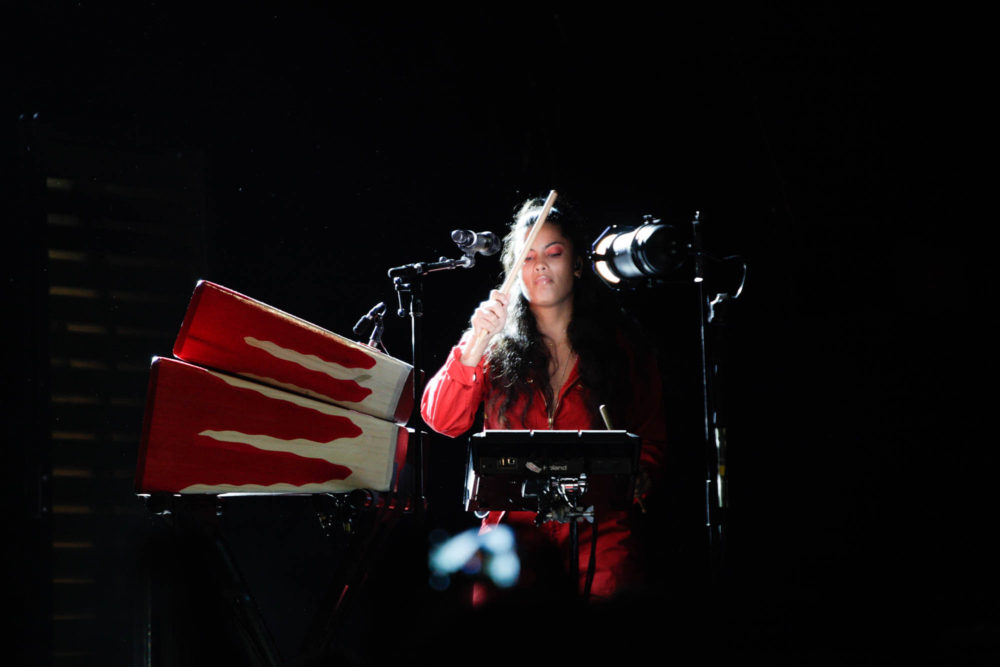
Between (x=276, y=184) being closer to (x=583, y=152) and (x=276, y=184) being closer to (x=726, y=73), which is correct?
(x=583, y=152)

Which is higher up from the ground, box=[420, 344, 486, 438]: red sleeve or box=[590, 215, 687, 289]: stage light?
box=[590, 215, 687, 289]: stage light

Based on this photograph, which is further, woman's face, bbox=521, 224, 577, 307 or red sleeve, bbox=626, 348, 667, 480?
woman's face, bbox=521, 224, 577, 307

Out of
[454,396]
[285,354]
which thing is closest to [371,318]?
[454,396]

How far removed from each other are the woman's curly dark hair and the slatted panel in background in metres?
1.33

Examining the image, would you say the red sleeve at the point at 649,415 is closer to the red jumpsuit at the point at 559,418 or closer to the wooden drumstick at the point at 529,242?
the red jumpsuit at the point at 559,418

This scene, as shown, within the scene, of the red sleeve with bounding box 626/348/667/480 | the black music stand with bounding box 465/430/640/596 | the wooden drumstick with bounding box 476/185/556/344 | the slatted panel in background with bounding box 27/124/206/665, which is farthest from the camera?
the slatted panel in background with bounding box 27/124/206/665

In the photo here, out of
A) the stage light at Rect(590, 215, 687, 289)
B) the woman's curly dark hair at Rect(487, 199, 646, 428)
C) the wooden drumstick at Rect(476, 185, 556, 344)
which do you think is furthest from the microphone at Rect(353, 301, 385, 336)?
the stage light at Rect(590, 215, 687, 289)

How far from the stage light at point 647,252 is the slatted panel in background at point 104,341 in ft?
5.69

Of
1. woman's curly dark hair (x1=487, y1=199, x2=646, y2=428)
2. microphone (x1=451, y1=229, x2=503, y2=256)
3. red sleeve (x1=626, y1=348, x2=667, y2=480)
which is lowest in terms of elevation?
red sleeve (x1=626, y1=348, x2=667, y2=480)

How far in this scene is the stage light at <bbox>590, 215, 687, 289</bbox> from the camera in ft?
8.48

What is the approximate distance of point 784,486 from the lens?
9.70 feet

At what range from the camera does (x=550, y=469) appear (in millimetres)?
1961

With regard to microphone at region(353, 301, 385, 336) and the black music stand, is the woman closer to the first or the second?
microphone at region(353, 301, 385, 336)

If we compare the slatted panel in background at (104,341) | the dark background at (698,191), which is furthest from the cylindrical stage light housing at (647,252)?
the slatted panel in background at (104,341)
